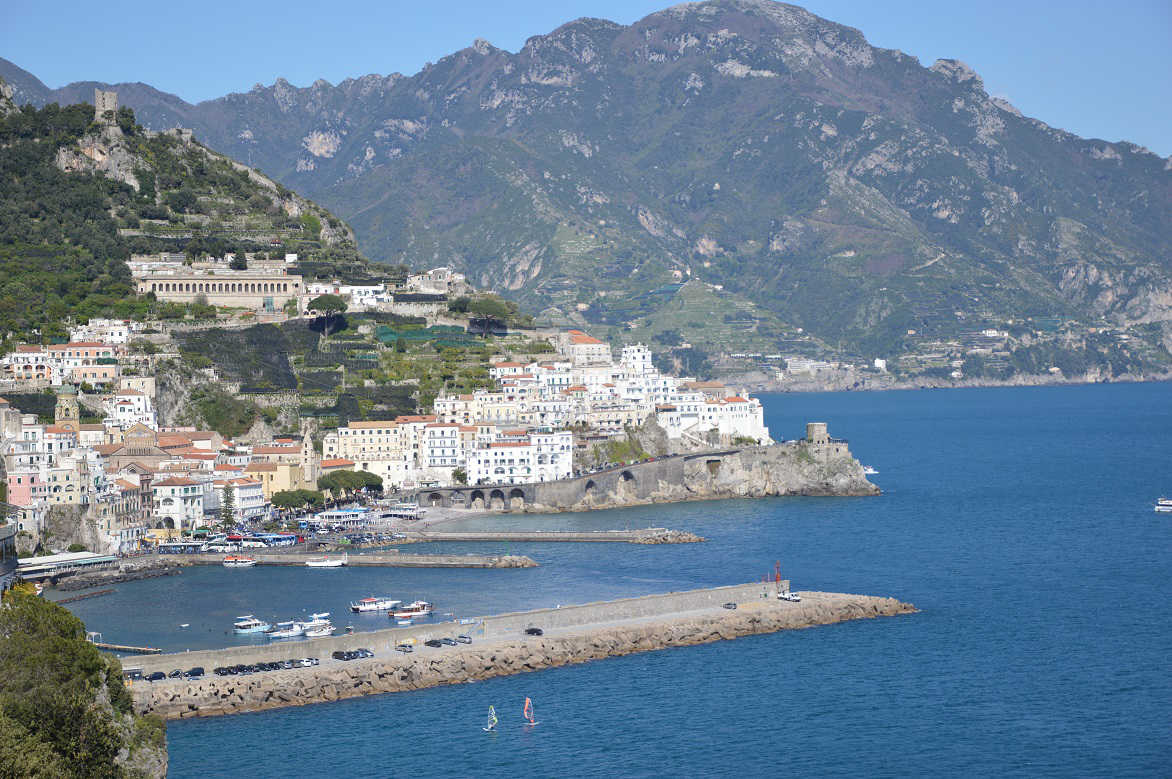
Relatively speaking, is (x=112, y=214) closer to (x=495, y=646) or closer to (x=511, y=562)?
(x=511, y=562)

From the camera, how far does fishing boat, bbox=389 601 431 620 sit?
6147 cm

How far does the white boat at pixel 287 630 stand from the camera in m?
58.1

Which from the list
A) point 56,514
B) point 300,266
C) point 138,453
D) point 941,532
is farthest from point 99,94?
point 941,532

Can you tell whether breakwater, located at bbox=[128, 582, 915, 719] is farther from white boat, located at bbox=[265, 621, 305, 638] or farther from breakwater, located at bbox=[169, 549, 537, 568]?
breakwater, located at bbox=[169, 549, 537, 568]

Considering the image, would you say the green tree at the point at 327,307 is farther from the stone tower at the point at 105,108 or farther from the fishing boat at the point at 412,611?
the fishing boat at the point at 412,611

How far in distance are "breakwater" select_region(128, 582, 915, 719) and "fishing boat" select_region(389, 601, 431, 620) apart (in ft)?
15.4

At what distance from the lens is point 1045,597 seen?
6912 centimetres

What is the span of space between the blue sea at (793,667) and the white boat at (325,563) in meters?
2.16

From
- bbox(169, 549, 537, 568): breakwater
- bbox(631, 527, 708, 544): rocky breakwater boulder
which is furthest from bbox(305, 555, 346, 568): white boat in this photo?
bbox(631, 527, 708, 544): rocky breakwater boulder

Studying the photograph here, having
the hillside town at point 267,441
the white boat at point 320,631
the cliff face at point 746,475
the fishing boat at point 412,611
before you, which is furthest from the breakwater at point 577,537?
the white boat at point 320,631

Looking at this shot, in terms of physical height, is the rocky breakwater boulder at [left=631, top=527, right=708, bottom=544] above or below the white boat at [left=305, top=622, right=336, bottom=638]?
above

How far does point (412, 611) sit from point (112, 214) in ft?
235

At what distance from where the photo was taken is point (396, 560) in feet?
250

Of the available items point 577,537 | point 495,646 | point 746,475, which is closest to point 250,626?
point 495,646
